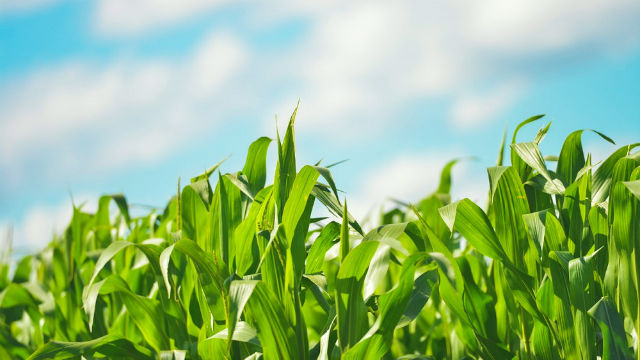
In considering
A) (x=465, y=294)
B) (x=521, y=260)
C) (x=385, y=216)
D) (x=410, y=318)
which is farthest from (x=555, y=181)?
(x=385, y=216)

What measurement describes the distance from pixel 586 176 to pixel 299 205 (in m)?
0.52

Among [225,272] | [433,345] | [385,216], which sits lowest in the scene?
[433,345]

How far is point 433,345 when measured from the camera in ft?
5.27

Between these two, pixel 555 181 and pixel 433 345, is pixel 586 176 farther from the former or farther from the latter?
pixel 433 345

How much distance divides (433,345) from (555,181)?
77cm

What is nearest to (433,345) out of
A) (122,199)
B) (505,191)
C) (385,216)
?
(385,216)

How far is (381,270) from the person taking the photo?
0.85m

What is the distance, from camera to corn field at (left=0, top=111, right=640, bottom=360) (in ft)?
2.85

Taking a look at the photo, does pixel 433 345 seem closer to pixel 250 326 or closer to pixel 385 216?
pixel 385 216

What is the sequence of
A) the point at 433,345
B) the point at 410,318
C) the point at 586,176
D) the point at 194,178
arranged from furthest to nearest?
the point at 433,345, the point at 194,178, the point at 586,176, the point at 410,318

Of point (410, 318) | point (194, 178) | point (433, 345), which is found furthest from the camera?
point (433, 345)

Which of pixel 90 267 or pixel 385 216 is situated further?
pixel 385 216

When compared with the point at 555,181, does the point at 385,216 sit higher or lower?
lower

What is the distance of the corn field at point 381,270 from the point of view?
0.87m
